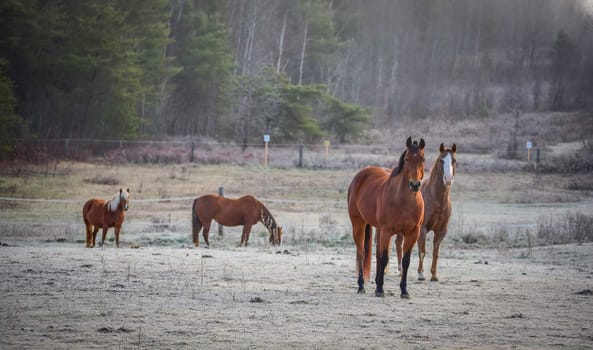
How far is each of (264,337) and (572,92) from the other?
50.0m

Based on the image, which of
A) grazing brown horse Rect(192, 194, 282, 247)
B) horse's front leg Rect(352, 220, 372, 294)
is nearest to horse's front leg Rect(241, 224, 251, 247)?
grazing brown horse Rect(192, 194, 282, 247)

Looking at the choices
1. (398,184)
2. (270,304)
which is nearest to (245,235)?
(398,184)

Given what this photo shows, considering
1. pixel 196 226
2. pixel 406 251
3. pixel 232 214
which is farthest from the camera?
pixel 232 214

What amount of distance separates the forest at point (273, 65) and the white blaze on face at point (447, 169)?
23.9 m

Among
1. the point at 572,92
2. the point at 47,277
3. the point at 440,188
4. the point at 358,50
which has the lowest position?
the point at 47,277

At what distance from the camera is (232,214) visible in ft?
55.8

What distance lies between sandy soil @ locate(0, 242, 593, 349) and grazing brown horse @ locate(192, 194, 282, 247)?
3996 mm

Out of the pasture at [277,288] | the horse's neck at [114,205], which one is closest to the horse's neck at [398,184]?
the pasture at [277,288]

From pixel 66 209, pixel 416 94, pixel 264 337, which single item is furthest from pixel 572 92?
pixel 264 337

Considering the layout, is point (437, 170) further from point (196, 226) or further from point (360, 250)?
point (196, 226)

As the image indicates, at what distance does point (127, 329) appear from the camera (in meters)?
6.47

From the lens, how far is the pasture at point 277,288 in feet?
21.0

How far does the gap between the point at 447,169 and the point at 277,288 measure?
3.32 meters

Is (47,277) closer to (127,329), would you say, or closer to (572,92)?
(127,329)
